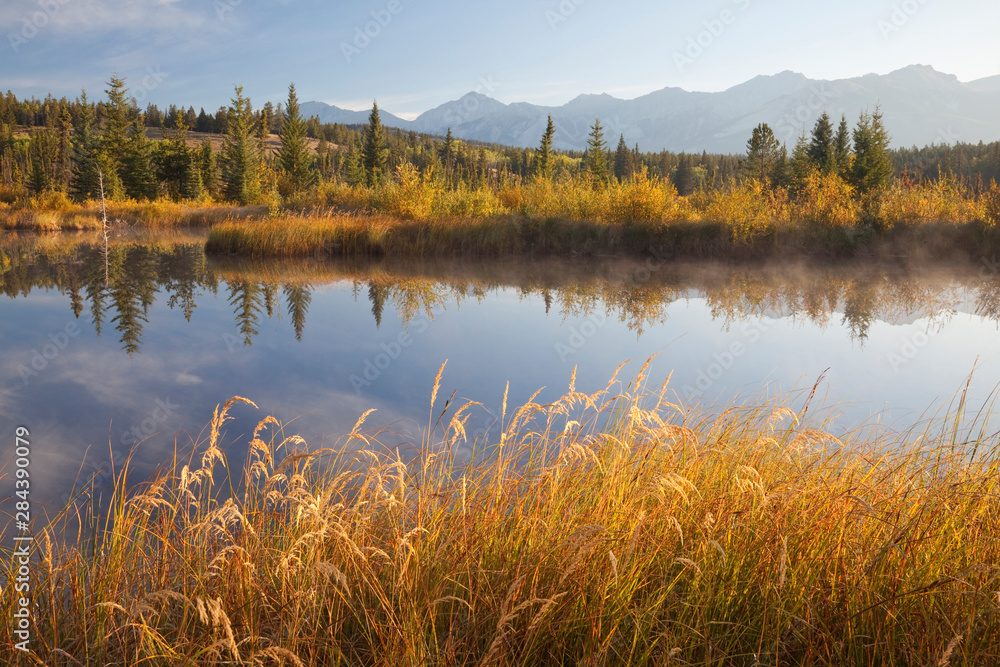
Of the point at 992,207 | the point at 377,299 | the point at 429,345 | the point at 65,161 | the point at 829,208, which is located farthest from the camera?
the point at 65,161

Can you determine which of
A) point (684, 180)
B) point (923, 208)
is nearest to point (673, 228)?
point (923, 208)

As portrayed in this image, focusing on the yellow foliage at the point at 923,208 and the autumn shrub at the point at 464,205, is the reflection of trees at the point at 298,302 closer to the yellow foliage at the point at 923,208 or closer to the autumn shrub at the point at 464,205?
the autumn shrub at the point at 464,205

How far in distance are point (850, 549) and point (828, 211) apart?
13.6m

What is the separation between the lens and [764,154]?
42.3 meters

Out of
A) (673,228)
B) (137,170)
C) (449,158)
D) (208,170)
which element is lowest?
(673,228)

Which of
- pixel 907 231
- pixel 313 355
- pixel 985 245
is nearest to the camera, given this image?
pixel 313 355

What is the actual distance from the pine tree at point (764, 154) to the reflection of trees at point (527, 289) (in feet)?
106

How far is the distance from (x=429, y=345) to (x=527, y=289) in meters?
3.91

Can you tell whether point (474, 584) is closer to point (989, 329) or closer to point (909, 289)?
point (989, 329)

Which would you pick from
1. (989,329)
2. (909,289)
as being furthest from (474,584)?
(909,289)

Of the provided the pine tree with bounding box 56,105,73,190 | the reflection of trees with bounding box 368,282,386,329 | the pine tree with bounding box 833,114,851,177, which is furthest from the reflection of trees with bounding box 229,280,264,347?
the pine tree with bounding box 833,114,851,177

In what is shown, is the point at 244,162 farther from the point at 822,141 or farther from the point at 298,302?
the point at 822,141

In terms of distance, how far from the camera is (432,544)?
1.87 metres

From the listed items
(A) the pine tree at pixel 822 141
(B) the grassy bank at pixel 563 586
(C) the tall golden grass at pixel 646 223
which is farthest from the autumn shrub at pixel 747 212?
(A) the pine tree at pixel 822 141
